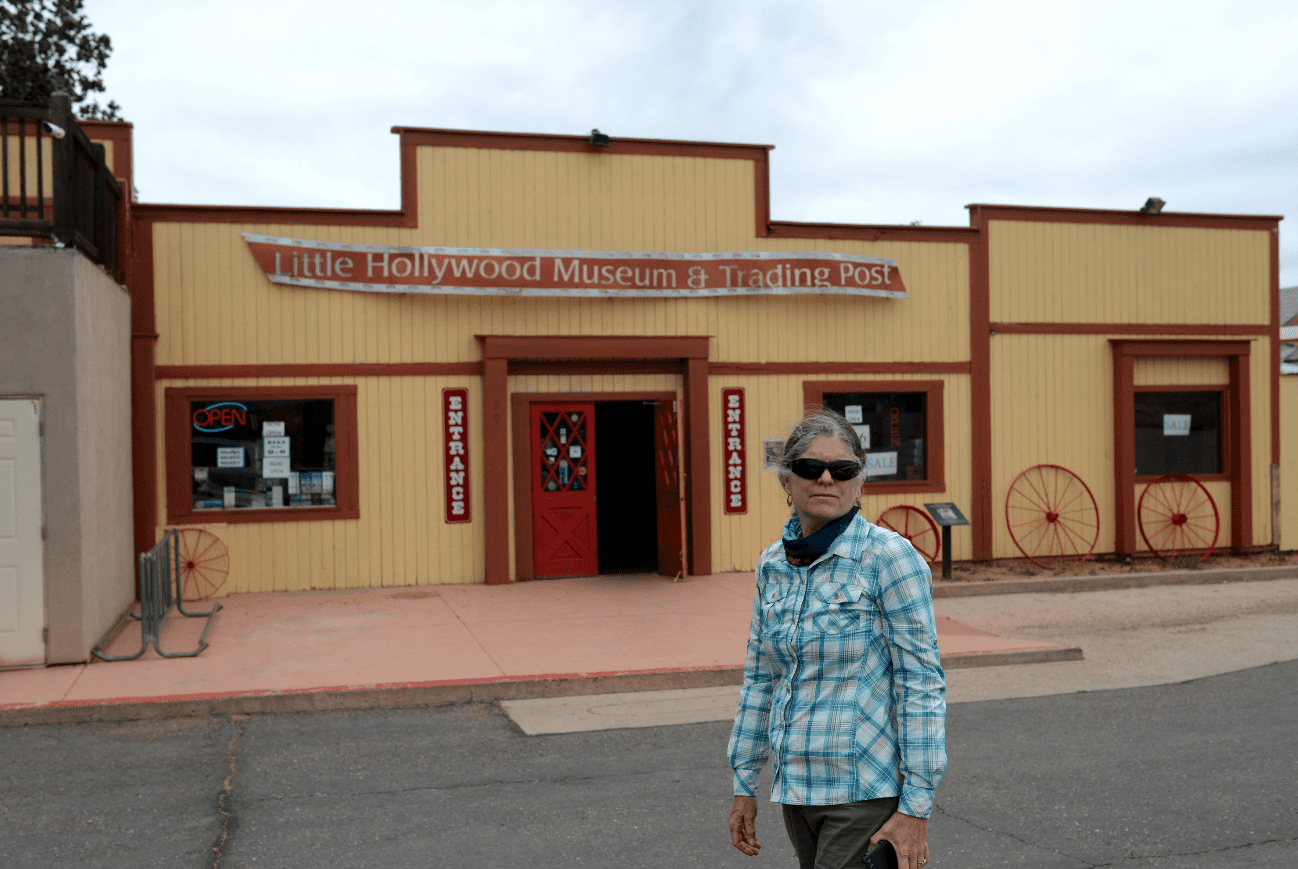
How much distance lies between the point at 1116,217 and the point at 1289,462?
14.8ft

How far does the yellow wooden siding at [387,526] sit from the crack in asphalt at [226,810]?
5.53 metres

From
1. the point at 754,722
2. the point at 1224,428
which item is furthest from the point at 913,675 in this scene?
the point at 1224,428

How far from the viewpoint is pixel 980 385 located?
15.4 metres

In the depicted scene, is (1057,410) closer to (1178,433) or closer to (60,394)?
(1178,433)

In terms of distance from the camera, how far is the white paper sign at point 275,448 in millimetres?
13172

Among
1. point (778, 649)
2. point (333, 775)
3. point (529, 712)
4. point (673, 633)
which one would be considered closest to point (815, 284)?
point (673, 633)

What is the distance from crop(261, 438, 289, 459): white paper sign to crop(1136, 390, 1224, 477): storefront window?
11365 mm

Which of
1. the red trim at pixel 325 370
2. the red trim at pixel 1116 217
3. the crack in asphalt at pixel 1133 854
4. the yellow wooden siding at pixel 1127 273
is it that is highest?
the red trim at pixel 1116 217

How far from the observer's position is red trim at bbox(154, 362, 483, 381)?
12836 mm

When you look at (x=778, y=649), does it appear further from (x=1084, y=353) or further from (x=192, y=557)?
(x=1084, y=353)

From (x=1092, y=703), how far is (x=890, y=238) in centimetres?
814

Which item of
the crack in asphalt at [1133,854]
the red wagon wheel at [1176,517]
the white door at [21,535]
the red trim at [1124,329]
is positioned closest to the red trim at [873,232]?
the red trim at [1124,329]

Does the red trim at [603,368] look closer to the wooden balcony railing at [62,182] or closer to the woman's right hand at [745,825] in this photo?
the wooden balcony railing at [62,182]

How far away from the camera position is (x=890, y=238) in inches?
595
